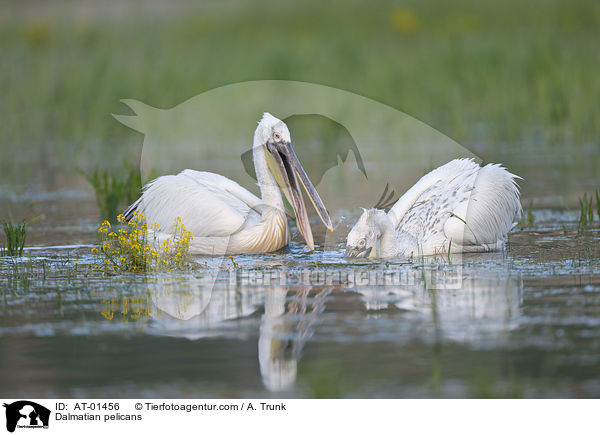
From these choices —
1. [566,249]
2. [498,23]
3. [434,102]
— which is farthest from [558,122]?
[498,23]

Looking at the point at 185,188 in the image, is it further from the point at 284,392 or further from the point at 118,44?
the point at 118,44

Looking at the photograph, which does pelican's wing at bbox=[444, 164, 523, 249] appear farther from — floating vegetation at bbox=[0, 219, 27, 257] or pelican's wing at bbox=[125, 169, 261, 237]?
floating vegetation at bbox=[0, 219, 27, 257]

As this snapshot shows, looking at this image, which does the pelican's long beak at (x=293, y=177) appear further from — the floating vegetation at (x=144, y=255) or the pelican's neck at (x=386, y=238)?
the floating vegetation at (x=144, y=255)

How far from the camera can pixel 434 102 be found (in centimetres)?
1599

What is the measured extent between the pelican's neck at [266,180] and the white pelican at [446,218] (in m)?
0.99

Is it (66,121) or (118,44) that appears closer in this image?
(66,121)

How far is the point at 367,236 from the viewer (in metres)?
7.79

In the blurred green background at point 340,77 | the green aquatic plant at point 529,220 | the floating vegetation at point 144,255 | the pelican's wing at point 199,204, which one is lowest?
the floating vegetation at point 144,255

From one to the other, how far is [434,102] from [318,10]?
10.8 m

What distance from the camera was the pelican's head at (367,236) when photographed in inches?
307

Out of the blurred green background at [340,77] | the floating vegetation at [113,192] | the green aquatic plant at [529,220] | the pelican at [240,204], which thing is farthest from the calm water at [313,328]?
the blurred green background at [340,77]

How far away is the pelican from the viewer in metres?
8.40
